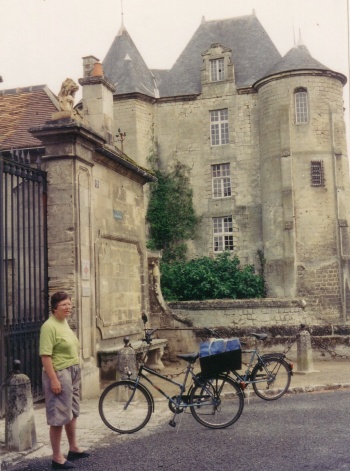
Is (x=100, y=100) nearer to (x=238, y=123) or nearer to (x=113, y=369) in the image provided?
(x=113, y=369)

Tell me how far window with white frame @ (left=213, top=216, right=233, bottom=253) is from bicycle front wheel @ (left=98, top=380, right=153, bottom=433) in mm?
22622

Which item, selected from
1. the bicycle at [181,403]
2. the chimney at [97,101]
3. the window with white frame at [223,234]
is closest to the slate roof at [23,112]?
the chimney at [97,101]

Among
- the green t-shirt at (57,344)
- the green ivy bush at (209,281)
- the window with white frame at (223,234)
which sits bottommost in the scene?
the green t-shirt at (57,344)

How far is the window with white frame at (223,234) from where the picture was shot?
29562 millimetres

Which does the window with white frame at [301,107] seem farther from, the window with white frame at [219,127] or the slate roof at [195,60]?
the window with white frame at [219,127]

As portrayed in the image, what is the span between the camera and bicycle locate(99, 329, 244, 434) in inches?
276

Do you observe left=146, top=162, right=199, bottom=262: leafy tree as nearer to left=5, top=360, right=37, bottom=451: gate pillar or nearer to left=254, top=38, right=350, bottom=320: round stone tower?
left=254, top=38, right=350, bottom=320: round stone tower

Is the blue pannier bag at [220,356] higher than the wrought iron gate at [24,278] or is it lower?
lower

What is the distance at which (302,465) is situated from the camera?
529 centimetres

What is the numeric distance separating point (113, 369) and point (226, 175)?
826 inches

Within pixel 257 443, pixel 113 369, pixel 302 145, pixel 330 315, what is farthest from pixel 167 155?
pixel 257 443

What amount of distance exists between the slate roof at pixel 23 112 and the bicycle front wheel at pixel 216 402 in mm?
7462

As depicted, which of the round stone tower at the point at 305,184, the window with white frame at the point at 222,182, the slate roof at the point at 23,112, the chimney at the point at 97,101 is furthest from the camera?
the window with white frame at the point at 222,182

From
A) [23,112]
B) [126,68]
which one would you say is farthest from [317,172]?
[23,112]
